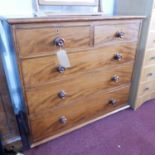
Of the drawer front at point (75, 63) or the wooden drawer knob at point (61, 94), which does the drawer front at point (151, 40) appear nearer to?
the drawer front at point (75, 63)

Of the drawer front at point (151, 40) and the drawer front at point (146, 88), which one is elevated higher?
the drawer front at point (151, 40)

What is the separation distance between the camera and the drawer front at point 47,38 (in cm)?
96

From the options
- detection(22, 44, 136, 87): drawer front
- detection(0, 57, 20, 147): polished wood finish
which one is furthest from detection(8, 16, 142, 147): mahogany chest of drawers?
detection(0, 57, 20, 147): polished wood finish

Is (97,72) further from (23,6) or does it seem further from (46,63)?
(23,6)

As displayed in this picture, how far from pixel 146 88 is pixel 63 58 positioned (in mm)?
1071

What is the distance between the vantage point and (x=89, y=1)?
1472 millimetres

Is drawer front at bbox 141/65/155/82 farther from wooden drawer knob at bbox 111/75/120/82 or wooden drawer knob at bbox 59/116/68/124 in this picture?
wooden drawer knob at bbox 59/116/68/124

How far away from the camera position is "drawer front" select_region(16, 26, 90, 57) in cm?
96

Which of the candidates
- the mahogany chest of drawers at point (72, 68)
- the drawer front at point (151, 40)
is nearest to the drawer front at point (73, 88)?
the mahogany chest of drawers at point (72, 68)

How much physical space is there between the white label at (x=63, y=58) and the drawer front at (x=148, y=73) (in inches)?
33.5

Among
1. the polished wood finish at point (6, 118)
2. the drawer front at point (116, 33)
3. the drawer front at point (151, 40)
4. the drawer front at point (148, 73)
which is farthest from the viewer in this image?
the drawer front at point (148, 73)

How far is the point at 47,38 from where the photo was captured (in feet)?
3.36

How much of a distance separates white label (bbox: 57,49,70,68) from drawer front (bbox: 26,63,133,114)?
0.14 metres

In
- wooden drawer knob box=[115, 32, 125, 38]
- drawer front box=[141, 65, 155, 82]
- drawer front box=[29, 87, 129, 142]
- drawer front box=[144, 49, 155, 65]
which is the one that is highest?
wooden drawer knob box=[115, 32, 125, 38]
